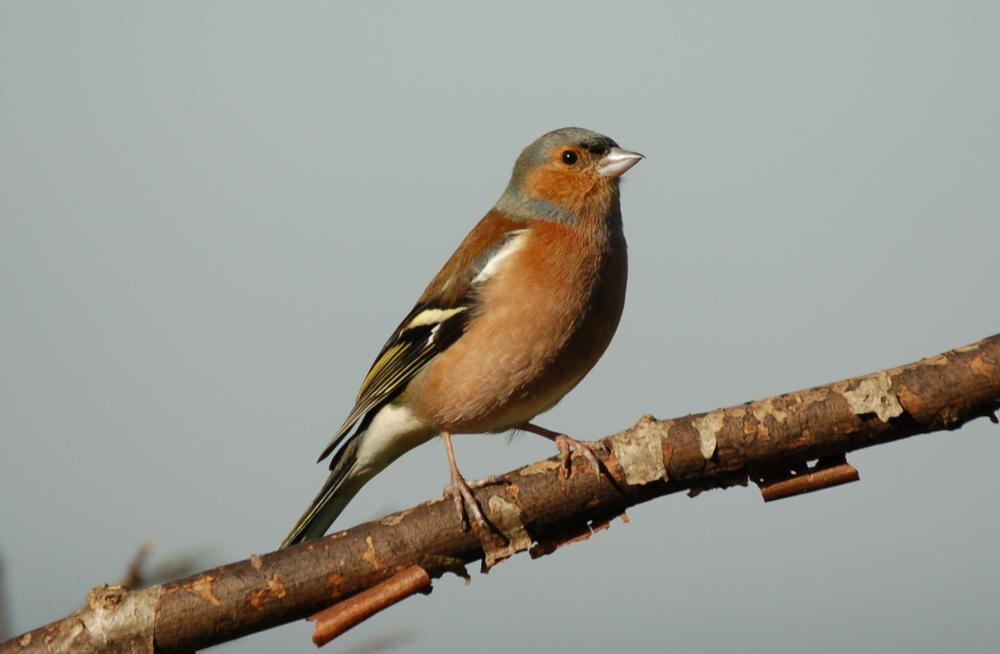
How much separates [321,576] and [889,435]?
2.18m

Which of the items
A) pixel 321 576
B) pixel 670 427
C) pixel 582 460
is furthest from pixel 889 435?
pixel 321 576

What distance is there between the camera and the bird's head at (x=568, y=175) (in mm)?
6309

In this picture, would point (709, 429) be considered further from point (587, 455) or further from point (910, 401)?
point (910, 401)

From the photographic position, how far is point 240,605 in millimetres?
3924

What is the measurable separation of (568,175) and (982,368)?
3171mm

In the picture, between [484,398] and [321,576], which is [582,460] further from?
[484,398]

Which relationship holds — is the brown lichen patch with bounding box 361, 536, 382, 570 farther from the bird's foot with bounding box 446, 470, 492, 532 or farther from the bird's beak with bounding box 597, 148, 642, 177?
the bird's beak with bounding box 597, 148, 642, 177

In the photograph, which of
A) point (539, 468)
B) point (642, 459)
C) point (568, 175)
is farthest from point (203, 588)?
point (568, 175)

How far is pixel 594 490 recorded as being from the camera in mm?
4074

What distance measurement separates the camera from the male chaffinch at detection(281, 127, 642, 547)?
5.54m

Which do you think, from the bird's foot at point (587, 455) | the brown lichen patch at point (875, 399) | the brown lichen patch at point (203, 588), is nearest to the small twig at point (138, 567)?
the brown lichen patch at point (203, 588)

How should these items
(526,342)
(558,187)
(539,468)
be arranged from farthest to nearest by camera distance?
1. (558,187)
2. (526,342)
3. (539,468)

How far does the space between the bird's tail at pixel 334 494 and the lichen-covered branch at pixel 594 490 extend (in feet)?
5.59

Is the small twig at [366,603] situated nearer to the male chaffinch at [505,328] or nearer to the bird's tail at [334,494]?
the male chaffinch at [505,328]
